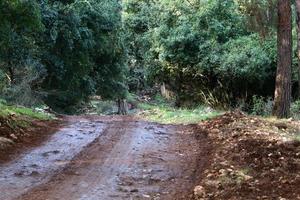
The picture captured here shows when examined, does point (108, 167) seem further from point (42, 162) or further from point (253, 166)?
point (253, 166)

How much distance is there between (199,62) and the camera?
25.7m

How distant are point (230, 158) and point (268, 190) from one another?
2.28 m

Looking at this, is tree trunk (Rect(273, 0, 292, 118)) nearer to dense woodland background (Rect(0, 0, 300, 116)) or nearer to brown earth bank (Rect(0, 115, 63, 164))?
dense woodland background (Rect(0, 0, 300, 116))

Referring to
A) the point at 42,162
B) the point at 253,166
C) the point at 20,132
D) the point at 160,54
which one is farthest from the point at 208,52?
the point at 253,166

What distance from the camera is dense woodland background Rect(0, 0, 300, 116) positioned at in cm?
2125

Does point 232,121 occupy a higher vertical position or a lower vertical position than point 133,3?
lower

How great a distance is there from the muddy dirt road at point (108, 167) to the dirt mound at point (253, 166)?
1.11 feet

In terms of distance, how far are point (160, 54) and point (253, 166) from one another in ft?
64.6

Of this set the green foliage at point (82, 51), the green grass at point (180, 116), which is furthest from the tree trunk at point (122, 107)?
the green grass at point (180, 116)

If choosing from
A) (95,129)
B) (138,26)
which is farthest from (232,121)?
(138,26)

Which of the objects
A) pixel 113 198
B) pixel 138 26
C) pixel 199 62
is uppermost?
pixel 138 26

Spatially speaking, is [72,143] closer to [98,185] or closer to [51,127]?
[51,127]

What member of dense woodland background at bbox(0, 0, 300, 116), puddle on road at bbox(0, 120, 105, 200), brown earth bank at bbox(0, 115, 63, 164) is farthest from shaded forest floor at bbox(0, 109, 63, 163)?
dense woodland background at bbox(0, 0, 300, 116)

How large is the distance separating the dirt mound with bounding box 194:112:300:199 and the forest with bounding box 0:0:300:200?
28 mm
